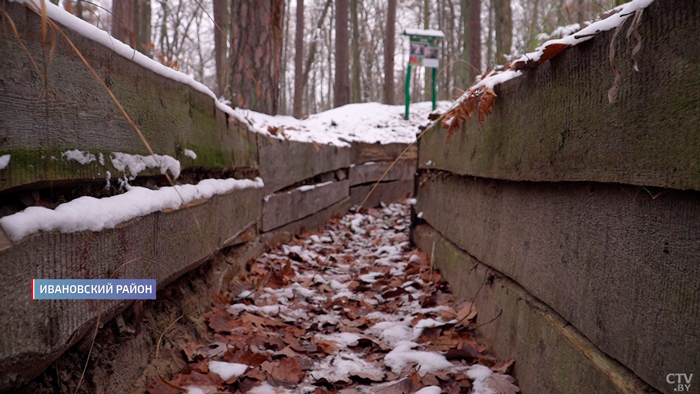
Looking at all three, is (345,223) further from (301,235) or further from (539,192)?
(539,192)

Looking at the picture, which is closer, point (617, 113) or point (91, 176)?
point (617, 113)

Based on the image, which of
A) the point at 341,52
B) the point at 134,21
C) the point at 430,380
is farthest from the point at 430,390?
the point at 341,52

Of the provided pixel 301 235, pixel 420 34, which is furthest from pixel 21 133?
pixel 420 34

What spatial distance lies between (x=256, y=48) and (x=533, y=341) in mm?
5631

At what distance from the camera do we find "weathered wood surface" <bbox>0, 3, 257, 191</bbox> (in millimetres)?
862

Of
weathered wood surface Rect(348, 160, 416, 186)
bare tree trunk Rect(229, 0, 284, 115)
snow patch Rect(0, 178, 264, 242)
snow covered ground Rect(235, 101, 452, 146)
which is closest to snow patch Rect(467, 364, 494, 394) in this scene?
snow patch Rect(0, 178, 264, 242)

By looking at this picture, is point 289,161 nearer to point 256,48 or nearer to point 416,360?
point 416,360

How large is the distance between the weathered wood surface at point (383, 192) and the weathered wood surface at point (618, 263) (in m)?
5.04

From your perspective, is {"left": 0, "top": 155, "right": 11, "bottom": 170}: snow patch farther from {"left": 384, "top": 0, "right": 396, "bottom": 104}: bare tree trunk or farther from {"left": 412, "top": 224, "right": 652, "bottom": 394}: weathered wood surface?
{"left": 384, "top": 0, "right": 396, "bottom": 104}: bare tree trunk

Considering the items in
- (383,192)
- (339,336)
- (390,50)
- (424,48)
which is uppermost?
(390,50)

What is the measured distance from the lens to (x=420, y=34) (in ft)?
30.2

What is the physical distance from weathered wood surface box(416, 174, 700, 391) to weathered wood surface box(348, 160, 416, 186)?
4889 millimetres

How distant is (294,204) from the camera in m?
4.03

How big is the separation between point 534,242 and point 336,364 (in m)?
0.95
